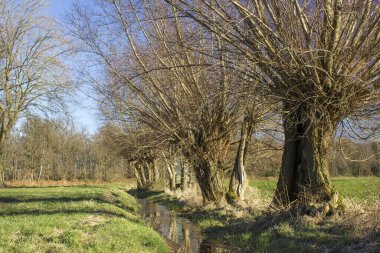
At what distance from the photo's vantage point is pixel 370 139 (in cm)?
1217

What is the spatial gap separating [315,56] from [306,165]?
3.01 meters

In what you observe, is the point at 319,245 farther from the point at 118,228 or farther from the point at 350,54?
the point at 118,228

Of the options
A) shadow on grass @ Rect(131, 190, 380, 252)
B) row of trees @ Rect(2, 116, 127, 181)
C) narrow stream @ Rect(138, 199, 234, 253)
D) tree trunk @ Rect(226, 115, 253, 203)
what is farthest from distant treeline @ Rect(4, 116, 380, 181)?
shadow on grass @ Rect(131, 190, 380, 252)

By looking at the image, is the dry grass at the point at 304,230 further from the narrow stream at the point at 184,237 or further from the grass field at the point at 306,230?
the narrow stream at the point at 184,237

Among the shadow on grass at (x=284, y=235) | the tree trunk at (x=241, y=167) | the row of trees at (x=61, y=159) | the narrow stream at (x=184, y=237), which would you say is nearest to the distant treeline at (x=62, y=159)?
the row of trees at (x=61, y=159)

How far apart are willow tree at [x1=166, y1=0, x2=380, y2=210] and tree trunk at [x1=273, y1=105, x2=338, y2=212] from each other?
0.08ft

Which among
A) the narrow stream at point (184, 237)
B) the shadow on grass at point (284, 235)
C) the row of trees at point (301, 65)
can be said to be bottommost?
the narrow stream at point (184, 237)

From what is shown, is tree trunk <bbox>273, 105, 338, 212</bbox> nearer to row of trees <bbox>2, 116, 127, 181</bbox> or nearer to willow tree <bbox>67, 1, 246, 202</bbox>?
willow tree <bbox>67, 1, 246, 202</bbox>

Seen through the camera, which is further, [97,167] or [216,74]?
[97,167]

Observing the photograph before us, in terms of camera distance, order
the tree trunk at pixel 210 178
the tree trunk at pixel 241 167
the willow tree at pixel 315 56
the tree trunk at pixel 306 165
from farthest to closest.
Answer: the tree trunk at pixel 210 178 < the tree trunk at pixel 241 167 < the tree trunk at pixel 306 165 < the willow tree at pixel 315 56

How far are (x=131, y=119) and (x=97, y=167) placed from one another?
60329 millimetres

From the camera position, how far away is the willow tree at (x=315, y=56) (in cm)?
974

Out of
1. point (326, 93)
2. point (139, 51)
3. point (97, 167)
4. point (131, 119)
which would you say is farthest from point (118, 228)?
point (97, 167)

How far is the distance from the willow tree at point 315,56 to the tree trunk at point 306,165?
0.03 metres
